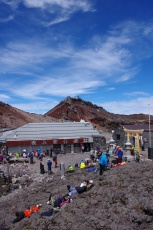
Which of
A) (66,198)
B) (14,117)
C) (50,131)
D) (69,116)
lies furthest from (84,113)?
(66,198)

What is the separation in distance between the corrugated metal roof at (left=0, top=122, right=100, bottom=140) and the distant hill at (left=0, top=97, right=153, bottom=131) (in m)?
31.1

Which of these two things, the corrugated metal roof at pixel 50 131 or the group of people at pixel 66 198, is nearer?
the group of people at pixel 66 198

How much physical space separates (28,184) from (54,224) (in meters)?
11.2

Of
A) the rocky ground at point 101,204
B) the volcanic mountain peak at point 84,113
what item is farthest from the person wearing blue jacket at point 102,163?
the volcanic mountain peak at point 84,113

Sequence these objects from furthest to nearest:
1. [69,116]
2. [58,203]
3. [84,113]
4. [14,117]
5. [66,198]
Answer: [84,113], [69,116], [14,117], [66,198], [58,203]

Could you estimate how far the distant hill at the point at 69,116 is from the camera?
248 ft

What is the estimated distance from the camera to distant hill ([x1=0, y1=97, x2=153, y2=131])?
75.6m

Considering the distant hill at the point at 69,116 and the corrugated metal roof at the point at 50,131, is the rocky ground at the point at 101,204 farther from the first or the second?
the distant hill at the point at 69,116

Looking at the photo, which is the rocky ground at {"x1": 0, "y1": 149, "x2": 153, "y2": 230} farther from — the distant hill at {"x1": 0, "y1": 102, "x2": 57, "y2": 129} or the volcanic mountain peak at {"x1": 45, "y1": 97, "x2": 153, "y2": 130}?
the volcanic mountain peak at {"x1": 45, "y1": 97, "x2": 153, "y2": 130}

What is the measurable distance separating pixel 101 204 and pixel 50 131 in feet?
81.2

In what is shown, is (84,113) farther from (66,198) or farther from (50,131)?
(66,198)

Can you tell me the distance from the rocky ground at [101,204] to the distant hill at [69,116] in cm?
5167

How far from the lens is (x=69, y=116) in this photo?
91.2m

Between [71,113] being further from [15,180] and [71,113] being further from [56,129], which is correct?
[15,180]
